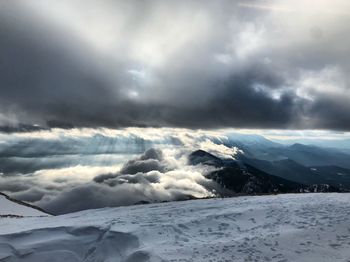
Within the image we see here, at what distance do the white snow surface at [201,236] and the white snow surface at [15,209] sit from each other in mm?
20300

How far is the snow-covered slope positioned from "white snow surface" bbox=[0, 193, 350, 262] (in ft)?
66.6

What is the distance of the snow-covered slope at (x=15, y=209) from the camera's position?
133ft

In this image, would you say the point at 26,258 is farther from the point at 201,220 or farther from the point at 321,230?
the point at 321,230

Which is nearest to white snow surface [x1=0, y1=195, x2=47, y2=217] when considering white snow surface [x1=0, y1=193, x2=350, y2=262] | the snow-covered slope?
the snow-covered slope

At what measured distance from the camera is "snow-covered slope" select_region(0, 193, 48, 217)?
40647 mm

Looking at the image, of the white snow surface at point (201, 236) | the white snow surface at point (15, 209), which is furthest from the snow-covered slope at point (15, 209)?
the white snow surface at point (201, 236)

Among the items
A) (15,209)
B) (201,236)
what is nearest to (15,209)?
(15,209)

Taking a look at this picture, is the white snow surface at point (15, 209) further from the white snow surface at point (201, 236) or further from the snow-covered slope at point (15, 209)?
the white snow surface at point (201, 236)

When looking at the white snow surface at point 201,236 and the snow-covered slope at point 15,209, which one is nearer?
the white snow surface at point 201,236

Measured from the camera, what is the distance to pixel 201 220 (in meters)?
19.8

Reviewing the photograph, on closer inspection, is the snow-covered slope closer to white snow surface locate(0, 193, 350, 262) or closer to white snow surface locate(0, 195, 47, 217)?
white snow surface locate(0, 195, 47, 217)

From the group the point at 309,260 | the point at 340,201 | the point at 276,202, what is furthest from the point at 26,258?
the point at 340,201

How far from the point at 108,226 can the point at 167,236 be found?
13.5 feet

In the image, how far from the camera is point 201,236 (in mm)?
17141
